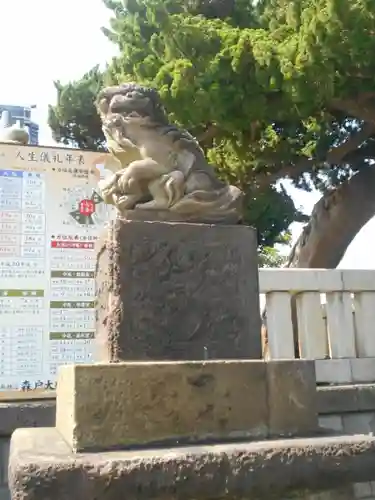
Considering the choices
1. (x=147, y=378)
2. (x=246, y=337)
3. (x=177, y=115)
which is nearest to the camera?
(x=147, y=378)

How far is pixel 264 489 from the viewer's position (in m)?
1.72

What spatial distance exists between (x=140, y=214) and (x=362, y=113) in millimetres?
4411

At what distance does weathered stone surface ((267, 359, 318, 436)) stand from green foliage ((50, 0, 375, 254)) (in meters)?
3.62

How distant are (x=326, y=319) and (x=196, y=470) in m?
2.65

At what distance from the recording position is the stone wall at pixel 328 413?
3.44 metres

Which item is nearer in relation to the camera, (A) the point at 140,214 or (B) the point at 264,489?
(B) the point at 264,489

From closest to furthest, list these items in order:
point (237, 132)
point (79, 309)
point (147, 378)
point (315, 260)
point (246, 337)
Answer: point (147, 378)
point (246, 337)
point (79, 309)
point (237, 132)
point (315, 260)

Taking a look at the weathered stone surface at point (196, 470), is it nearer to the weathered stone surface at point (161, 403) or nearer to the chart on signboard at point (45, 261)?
the weathered stone surface at point (161, 403)

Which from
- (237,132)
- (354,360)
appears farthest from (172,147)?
(237,132)

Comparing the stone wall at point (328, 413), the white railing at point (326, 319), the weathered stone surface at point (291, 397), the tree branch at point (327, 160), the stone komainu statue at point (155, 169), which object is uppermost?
the tree branch at point (327, 160)

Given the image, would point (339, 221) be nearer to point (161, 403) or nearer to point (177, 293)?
point (177, 293)

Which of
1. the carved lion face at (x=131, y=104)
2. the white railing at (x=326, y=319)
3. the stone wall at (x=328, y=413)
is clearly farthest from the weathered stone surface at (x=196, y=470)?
the white railing at (x=326, y=319)

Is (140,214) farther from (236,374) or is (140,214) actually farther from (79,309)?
(79,309)

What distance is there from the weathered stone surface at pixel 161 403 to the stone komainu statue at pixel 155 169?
2.40 feet
